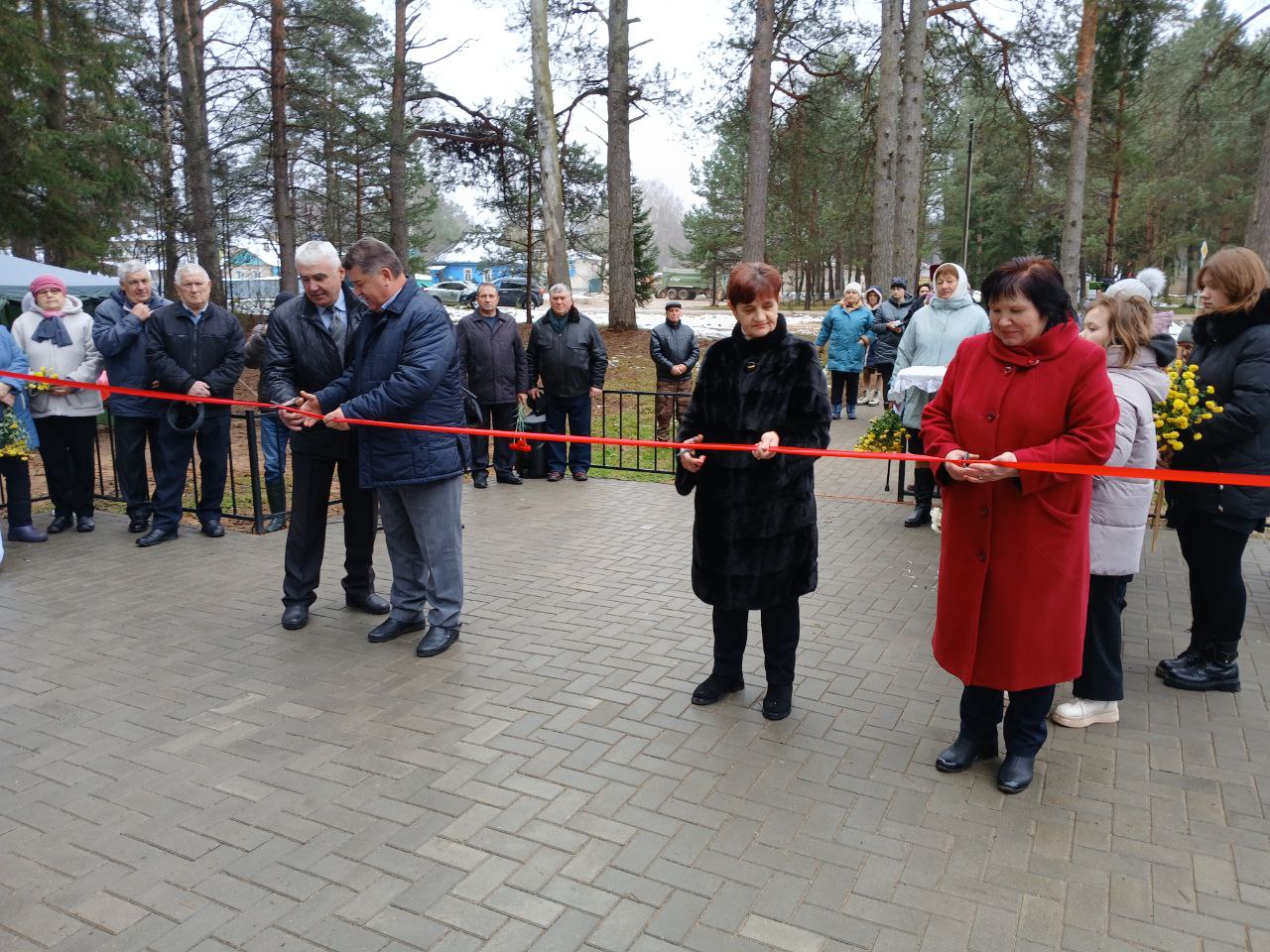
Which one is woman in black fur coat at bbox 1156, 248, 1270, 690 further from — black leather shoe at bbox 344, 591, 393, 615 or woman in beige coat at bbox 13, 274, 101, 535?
woman in beige coat at bbox 13, 274, 101, 535

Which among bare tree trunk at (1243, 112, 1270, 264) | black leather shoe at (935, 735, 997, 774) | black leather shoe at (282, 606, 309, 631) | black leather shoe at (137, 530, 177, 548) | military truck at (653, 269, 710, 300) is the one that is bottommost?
black leather shoe at (935, 735, 997, 774)

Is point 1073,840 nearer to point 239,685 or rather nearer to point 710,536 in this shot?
point 710,536

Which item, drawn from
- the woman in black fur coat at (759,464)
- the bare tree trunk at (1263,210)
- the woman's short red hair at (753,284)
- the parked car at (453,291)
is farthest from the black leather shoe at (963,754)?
the parked car at (453,291)

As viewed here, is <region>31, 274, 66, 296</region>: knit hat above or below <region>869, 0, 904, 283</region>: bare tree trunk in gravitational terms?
below

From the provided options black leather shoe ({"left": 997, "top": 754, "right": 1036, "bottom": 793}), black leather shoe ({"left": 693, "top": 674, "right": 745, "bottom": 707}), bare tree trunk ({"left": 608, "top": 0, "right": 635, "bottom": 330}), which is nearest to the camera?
black leather shoe ({"left": 997, "top": 754, "right": 1036, "bottom": 793})

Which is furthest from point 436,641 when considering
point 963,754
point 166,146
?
point 166,146

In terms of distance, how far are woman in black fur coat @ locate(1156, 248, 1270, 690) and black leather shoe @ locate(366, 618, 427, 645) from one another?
A: 387cm

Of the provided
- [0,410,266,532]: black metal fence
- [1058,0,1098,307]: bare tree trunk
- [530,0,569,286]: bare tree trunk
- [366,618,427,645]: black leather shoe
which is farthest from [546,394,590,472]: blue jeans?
[1058,0,1098,307]: bare tree trunk

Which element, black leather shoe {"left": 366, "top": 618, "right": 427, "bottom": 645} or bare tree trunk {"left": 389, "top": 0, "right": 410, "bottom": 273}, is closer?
black leather shoe {"left": 366, "top": 618, "right": 427, "bottom": 645}

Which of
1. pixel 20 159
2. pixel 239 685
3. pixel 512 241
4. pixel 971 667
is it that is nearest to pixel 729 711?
pixel 971 667

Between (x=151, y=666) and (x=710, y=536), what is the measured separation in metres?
2.94

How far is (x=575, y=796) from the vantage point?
343 centimetres

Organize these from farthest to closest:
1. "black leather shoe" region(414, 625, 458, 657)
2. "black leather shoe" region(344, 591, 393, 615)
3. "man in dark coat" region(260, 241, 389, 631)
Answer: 1. "black leather shoe" region(344, 591, 393, 615)
2. "man in dark coat" region(260, 241, 389, 631)
3. "black leather shoe" region(414, 625, 458, 657)

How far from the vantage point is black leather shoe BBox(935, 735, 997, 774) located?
11.7 feet
